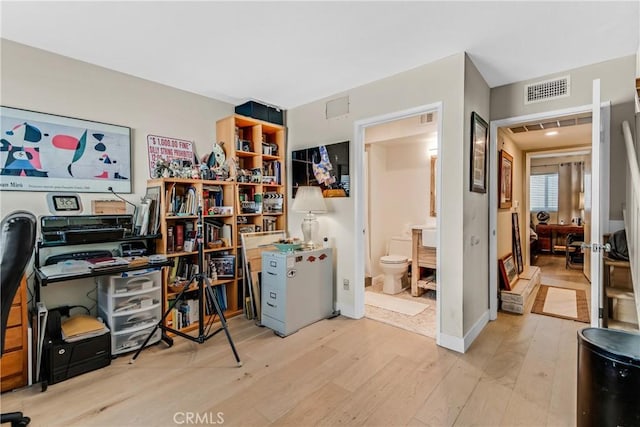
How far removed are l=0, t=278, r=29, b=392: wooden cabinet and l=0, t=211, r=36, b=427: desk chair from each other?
96 centimetres

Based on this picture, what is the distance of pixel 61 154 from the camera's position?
2500 millimetres

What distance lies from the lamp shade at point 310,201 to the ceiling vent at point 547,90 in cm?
223

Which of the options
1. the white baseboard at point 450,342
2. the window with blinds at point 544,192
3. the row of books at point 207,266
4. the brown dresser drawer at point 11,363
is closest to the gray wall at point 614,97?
the white baseboard at point 450,342

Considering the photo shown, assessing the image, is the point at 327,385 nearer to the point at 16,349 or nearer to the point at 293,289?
the point at 293,289

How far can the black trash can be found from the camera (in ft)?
4.24

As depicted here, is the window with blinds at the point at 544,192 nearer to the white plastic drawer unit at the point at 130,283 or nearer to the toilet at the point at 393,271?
the toilet at the point at 393,271

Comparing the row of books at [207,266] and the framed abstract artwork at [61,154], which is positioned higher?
the framed abstract artwork at [61,154]

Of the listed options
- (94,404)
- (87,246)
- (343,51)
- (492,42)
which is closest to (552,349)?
(492,42)

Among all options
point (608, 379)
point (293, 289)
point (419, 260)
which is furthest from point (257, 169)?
point (608, 379)

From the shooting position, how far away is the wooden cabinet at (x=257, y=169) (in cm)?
343

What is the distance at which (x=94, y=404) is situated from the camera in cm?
187

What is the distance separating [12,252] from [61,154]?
1639mm

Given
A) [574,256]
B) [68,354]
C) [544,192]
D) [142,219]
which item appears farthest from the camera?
[544,192]

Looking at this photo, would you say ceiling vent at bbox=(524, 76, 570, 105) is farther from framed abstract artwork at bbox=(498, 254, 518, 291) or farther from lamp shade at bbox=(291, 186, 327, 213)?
lamp shade at bbox=(291, 186, 327, 213)
